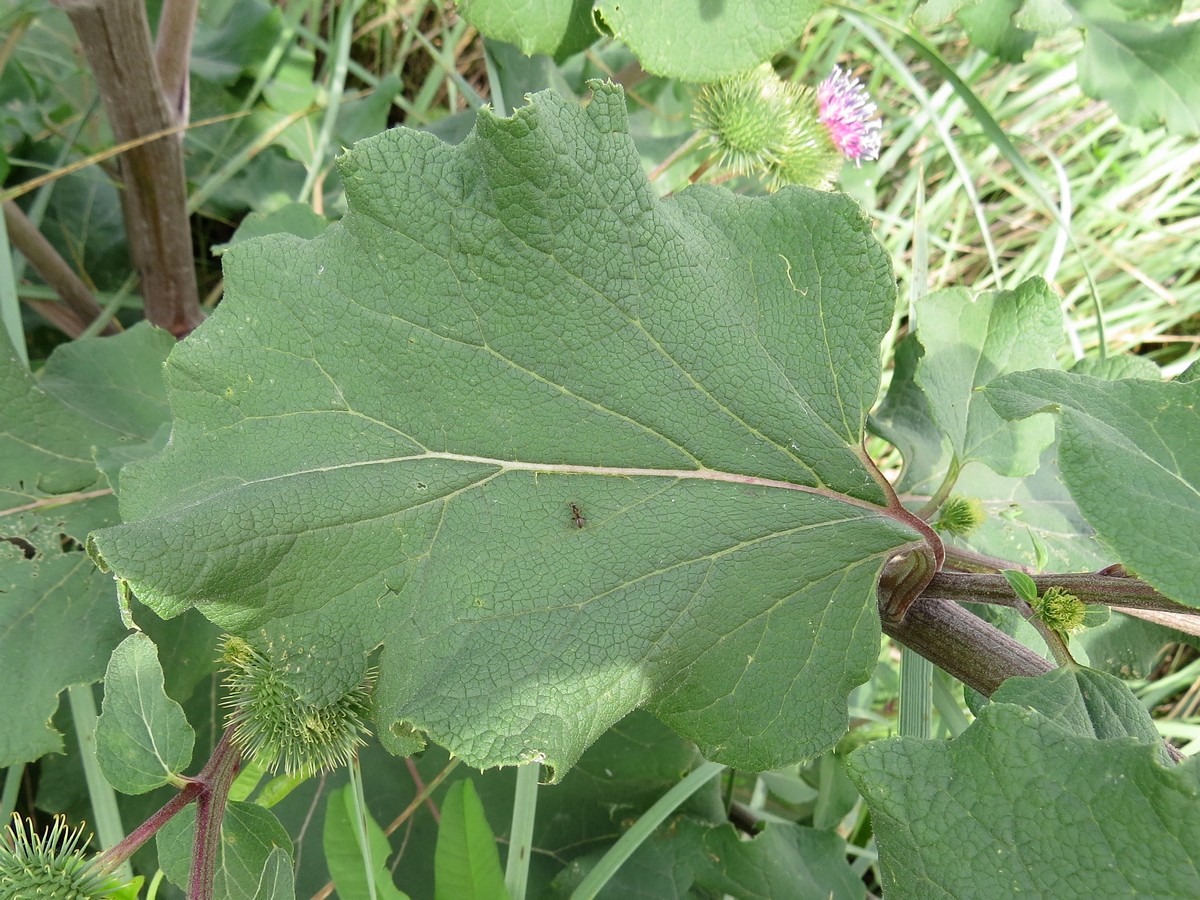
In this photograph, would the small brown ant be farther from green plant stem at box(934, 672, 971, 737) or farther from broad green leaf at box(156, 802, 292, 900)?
green plant stem at box(934, 672, 971, 737)

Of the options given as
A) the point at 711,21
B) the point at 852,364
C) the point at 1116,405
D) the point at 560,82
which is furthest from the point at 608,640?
the point at 560,82

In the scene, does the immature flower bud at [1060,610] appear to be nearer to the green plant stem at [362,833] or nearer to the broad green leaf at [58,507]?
the green plant stem at [362,833]

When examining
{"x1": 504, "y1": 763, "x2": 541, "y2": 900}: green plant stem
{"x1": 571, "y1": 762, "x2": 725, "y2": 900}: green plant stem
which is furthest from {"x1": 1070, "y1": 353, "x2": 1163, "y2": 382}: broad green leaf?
{"x1": 504, "y1": 763, "x2": 541, "y2": 900}: green plant stem

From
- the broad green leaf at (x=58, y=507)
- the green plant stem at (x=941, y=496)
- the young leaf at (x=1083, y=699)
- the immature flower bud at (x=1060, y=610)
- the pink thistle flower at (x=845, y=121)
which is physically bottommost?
the broad green leaf at (x=58, y=507)

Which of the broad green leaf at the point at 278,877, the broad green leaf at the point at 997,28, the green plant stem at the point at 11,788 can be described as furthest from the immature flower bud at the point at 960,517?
the green plant stem at the point at 11,788

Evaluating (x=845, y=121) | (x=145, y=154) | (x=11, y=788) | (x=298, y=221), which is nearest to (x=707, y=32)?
(x=845, y=121)
